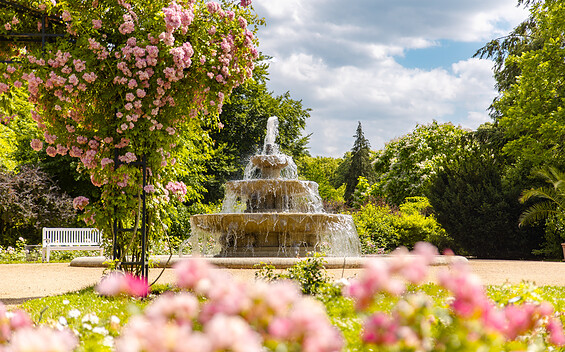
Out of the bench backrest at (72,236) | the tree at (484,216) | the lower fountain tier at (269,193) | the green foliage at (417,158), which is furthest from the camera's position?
the green foliage at (417,158)

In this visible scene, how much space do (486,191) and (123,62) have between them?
13.0 meters

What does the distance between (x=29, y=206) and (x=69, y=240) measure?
2.12m

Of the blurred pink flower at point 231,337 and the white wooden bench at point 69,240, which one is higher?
the blurred pink flower at point 231,337

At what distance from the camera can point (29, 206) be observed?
52.5 ft

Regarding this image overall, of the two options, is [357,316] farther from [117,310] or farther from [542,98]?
[542,98]

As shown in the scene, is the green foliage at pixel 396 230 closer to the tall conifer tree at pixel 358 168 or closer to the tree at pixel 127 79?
the tree at pixel 127 79

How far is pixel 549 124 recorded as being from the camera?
48.9ft

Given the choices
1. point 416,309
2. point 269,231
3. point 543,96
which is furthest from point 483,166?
point 416,309

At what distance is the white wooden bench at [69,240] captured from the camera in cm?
1396

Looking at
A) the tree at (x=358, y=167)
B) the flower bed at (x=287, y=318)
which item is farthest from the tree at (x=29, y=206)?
the tree at (x=358, y=167)

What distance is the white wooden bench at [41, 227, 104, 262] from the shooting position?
14.0 m

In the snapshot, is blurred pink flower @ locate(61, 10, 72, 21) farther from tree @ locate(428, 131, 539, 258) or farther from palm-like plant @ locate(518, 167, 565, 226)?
tree @ locate(428, 131, 539, 258)

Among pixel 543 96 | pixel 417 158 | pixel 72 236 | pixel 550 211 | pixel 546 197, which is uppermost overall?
pixel 543 96

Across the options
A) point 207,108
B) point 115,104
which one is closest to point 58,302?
point 115,104
